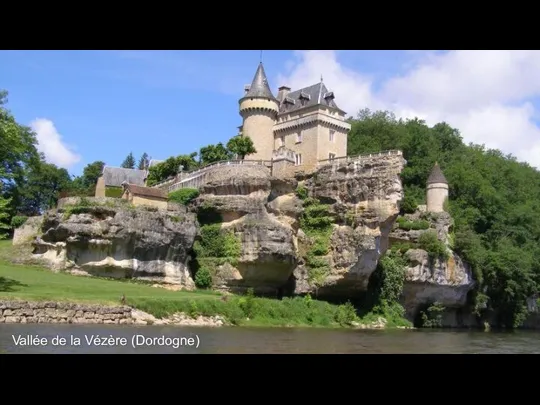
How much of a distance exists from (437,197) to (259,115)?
1714cm

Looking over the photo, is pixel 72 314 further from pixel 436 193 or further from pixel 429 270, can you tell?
pixel 436 193

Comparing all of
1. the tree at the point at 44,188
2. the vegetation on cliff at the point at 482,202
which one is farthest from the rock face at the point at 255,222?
the tree at the point at 44,188

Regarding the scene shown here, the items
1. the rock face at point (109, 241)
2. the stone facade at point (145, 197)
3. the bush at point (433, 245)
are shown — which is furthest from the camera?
the bush at point (433, 245)

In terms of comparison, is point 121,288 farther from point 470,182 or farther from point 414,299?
point 470,182

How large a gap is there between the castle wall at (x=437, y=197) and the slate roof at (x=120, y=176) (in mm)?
28410

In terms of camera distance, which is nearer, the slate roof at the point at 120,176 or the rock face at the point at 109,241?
the rock face at the point at 109,241

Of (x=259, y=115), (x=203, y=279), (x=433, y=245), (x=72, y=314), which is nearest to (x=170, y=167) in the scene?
(x=259, y=115)

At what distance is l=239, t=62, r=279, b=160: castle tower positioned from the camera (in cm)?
5512

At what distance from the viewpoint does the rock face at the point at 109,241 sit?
123 feet

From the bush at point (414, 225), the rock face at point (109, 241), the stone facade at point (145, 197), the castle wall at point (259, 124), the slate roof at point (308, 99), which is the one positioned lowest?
the rock face at point (109, 241)

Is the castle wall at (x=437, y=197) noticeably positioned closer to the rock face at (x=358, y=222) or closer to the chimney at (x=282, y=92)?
the rock face at (x=358, y=222)

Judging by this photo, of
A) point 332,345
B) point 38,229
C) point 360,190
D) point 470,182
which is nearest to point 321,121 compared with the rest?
point 360,190

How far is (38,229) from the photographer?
41188 millimetres
